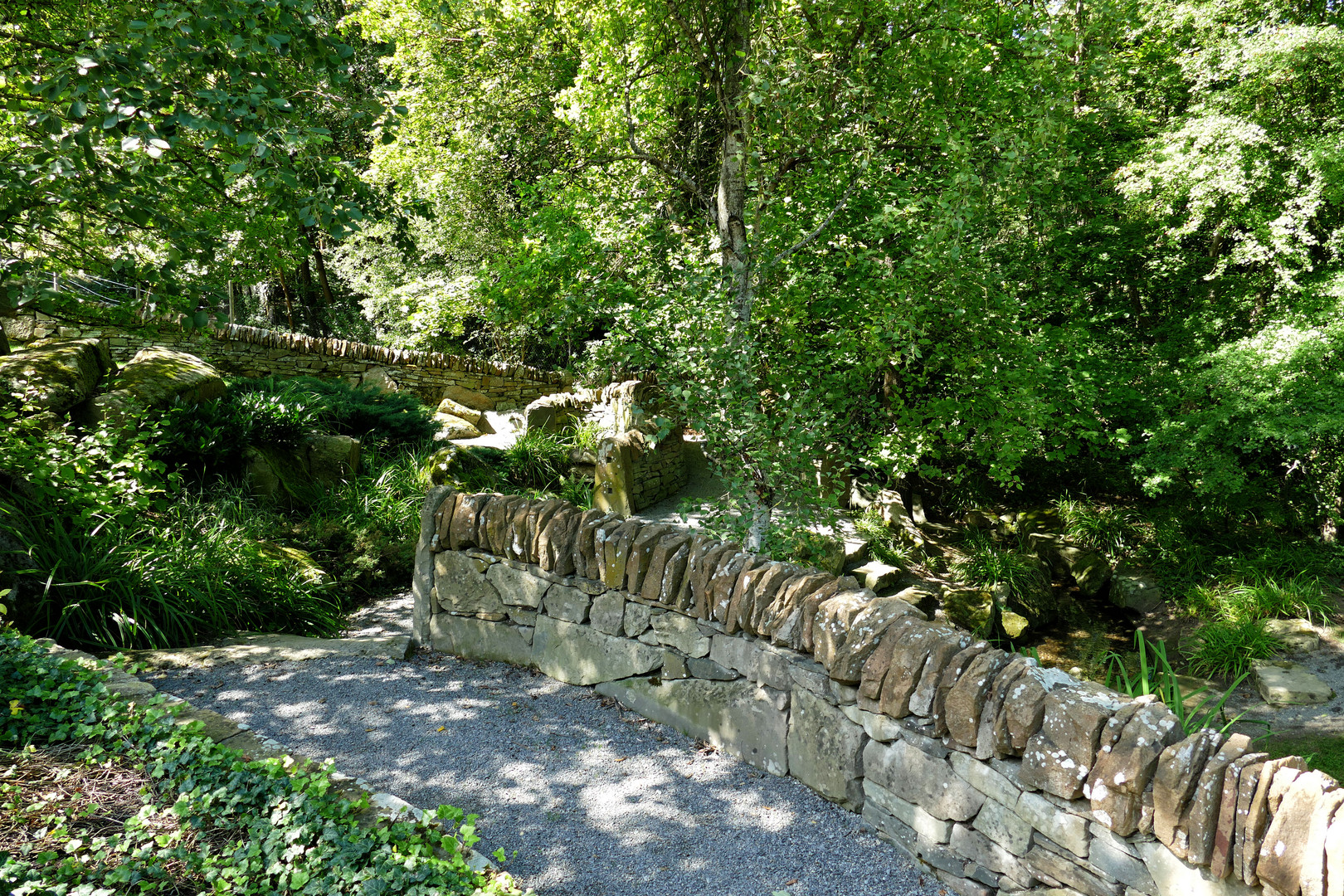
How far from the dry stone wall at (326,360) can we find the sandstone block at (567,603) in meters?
6.96

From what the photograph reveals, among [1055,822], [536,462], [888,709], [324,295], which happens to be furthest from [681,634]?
[324,295]

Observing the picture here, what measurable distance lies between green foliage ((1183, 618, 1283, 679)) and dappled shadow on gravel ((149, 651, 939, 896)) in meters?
5.85

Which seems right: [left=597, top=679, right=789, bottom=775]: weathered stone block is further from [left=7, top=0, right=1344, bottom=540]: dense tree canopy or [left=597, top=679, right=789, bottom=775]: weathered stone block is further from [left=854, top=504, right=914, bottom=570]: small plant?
[left=854, top=504, right=914, bottom=570]: small plant

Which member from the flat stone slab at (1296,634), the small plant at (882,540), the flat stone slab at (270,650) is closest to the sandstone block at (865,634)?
the flat stone slab at (270,650)

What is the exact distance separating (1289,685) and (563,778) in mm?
6580

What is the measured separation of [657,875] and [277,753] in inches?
58.2

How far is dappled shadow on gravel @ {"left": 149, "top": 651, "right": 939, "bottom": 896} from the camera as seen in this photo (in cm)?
266

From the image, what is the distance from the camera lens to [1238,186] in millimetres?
6789

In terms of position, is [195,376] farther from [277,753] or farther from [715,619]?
[715,619]

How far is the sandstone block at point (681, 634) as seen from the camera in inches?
136

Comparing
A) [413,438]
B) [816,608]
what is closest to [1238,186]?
[816,608]

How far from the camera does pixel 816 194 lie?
670cm

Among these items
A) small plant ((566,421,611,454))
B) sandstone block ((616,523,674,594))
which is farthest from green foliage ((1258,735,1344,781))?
small plant ((566,421,611,454))

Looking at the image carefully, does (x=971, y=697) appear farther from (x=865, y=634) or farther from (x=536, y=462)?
(x=536, y=462)
